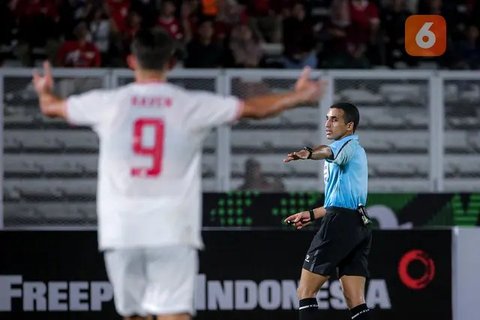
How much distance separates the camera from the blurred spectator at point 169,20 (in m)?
15.8

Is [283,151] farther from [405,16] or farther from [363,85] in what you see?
[405,16]

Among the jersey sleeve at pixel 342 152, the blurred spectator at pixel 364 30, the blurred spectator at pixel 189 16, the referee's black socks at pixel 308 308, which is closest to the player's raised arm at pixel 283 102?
the jersey sleeve at pixel 342 152

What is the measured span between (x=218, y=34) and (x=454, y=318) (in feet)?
18.4

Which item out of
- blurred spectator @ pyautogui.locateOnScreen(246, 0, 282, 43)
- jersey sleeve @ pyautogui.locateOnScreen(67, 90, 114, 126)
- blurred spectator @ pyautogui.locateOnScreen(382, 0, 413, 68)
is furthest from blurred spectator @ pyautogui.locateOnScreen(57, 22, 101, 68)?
jersey sleeve @ pyautogui.locateOnScreen(67, 90, 114, 126)

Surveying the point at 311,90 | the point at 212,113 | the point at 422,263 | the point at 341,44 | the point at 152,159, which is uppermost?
the point at 341,44

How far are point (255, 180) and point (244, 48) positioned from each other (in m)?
1.61

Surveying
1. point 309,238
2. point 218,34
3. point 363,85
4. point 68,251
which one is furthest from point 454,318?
point 218,34

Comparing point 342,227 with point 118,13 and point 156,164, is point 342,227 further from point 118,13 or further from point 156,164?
point 118,13

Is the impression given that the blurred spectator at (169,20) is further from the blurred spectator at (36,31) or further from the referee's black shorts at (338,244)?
the referee's black shorts at (338,244)

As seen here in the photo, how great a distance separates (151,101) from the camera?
21.3 ft

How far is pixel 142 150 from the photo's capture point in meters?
6.44

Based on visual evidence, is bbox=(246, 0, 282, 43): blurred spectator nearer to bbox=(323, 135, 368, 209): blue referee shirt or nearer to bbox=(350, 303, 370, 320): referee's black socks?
bbox=(323, 135, 368, 209): blue referee shirt

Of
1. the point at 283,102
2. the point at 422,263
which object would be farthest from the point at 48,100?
the point at 422,263

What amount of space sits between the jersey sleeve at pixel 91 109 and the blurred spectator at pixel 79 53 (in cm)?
888
